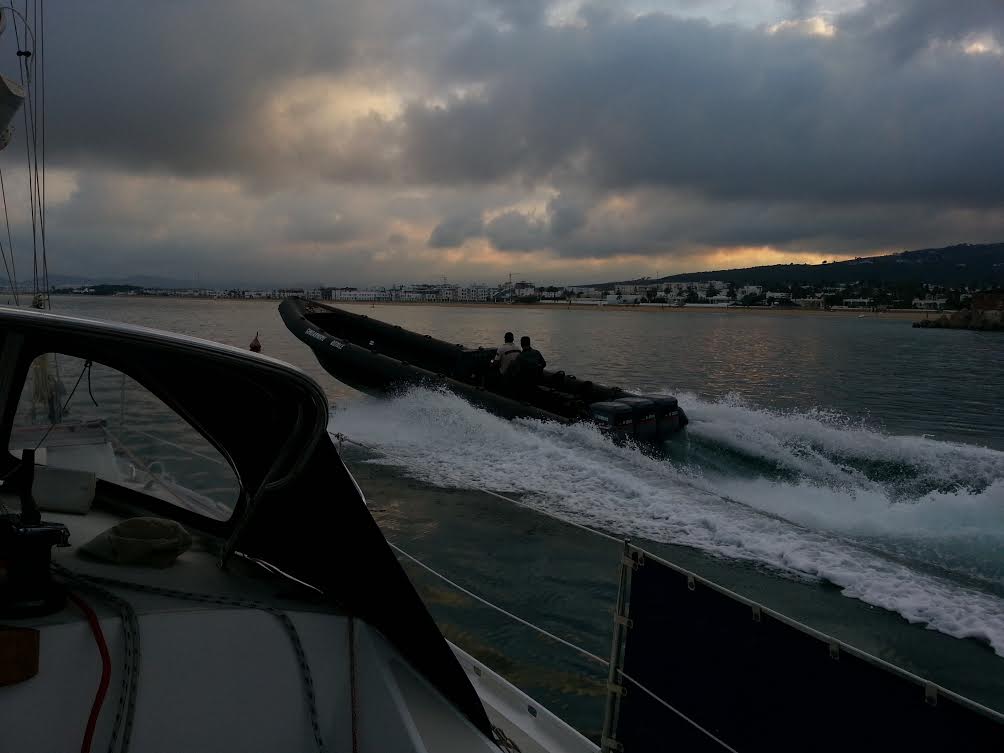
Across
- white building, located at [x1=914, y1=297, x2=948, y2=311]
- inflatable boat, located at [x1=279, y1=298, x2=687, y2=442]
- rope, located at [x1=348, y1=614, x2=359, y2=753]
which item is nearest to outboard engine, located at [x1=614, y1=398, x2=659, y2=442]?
inflatable boat, located at [x1=279, y1=298, x2=687, y2=442]

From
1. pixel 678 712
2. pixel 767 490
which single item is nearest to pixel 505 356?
pixel 767 490

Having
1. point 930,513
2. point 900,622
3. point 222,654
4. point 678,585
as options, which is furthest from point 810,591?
point 222,654

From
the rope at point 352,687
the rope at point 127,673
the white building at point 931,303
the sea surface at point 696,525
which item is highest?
the white building at point 931,303

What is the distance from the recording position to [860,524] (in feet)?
19.9

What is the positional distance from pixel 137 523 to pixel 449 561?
3703 millimetres

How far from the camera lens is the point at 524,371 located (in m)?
9.97

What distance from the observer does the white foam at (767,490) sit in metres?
5.05

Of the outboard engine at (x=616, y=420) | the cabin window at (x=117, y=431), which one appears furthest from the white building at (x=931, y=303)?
the cabin window at (x=117, y=431)

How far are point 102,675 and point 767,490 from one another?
6.99 metres

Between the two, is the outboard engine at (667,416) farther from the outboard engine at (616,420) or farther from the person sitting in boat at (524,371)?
the person sitting in boat at (524,371)

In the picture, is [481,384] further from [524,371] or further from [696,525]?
[696,525]

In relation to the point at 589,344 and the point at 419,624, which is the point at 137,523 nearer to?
the point at 419,624

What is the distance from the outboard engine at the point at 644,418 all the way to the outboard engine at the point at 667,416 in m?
0.10

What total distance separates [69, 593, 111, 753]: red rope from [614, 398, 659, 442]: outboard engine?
7.56 meters
